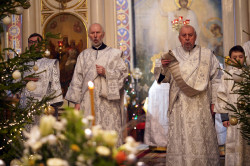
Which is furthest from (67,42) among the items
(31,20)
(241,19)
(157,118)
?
(241,19)

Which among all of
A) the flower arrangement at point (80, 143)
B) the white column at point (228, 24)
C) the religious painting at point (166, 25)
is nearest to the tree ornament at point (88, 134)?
the flower arrangement at point (80, 143)

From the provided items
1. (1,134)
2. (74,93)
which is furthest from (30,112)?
(74,93)

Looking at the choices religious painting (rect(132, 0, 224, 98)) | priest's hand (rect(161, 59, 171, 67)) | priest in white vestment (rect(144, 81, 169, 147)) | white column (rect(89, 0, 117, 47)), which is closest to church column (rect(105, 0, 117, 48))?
white column (rect(89, 0, 117, 47))

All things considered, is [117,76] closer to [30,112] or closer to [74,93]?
[74,93]

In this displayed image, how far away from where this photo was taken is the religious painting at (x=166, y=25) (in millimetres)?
12750

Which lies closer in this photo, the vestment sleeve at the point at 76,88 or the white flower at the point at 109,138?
the white flower at the point at 109,138

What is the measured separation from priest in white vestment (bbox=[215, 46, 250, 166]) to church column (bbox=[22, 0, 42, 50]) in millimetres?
7150

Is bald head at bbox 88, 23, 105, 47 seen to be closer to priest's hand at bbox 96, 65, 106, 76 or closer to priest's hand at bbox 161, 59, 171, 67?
priest's hand at bbox 96, 65, 106, 76

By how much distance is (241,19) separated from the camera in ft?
39.5

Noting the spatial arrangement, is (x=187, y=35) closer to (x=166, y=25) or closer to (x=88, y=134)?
(x=88, y=134)

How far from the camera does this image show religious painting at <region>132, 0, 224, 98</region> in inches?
502

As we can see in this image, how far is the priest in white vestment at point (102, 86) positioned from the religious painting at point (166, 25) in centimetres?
579

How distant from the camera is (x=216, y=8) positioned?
12719 millimetres

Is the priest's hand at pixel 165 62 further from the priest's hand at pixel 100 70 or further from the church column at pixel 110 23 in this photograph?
the church column at pixel 110 23
